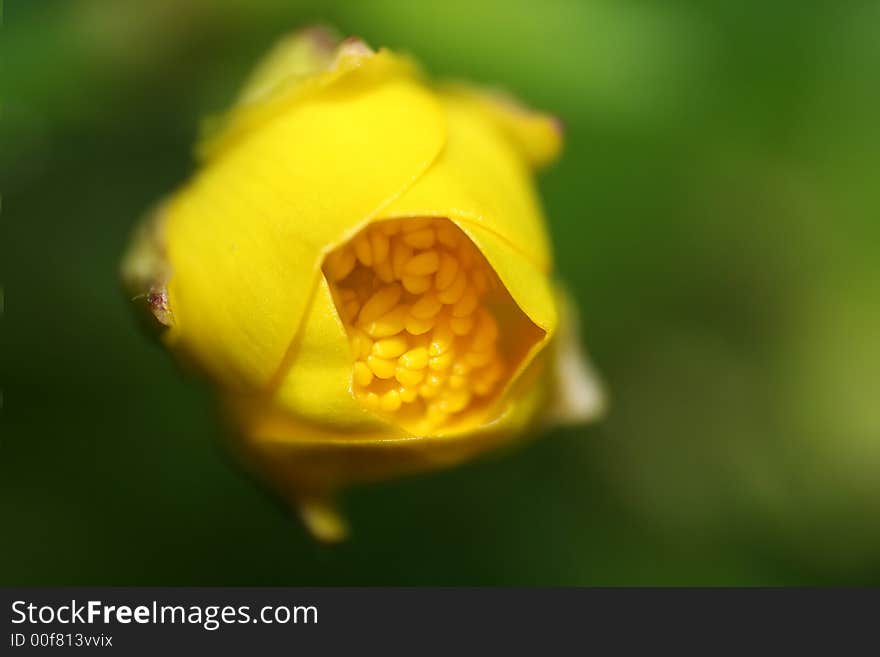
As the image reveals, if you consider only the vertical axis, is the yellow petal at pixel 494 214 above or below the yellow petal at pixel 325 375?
above

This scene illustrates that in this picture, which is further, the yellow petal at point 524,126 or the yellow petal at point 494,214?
the yellow petal at point 524,126

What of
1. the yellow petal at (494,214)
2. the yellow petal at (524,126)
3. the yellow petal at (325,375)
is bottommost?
the yellow petal at (325,375)

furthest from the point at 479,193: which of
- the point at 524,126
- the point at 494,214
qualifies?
the point at 524,126

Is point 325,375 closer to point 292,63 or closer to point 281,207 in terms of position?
point 281,207

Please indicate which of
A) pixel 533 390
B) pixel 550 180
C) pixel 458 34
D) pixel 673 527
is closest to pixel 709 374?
pixel 673 527

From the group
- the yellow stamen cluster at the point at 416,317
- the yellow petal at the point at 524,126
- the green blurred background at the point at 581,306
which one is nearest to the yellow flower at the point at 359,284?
the yellow stamen cluster at the point at 416,317

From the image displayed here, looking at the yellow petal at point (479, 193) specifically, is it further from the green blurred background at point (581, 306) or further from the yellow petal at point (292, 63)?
the green blurred background at point (581, 306)

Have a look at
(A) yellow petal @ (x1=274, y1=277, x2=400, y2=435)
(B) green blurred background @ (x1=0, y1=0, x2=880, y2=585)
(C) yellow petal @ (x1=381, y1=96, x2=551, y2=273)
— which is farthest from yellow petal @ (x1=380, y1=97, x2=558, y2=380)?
(B) green blurred background @ (x1=0, y1=0, x2=880, y2=585)
